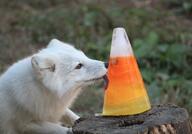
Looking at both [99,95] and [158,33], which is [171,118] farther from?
[158,33]

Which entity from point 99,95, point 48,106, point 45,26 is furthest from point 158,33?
point 48,106

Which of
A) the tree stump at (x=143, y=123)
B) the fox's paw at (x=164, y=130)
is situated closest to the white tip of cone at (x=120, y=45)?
the tree stump at (x=143, y=123)

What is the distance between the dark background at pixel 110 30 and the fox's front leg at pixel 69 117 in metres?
3.26

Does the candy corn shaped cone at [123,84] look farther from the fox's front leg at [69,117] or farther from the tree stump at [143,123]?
the fox's front leg at [69,117]

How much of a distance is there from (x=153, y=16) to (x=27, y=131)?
8098mm

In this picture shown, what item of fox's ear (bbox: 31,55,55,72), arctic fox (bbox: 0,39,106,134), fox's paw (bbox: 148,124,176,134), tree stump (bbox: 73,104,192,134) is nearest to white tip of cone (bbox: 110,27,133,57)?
arctic fox (bbox: 0,39,106,134)

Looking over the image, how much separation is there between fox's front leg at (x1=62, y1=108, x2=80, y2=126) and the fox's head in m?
0.61

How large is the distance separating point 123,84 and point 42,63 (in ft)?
2.77

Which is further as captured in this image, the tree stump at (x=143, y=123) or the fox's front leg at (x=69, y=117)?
the fox's front leg at (x=69, y=117)

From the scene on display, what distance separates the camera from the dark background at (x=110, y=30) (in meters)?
11.7

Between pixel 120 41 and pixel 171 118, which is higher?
pixel 120 41

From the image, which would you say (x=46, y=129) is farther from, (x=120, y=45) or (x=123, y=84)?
(x=120, y=45)

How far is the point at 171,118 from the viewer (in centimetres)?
562

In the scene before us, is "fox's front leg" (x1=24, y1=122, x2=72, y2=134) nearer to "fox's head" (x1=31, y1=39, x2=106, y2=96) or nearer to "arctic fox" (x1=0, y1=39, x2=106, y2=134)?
"arctic fox" (x1=0, y1=39, x2=106, y2=134)
